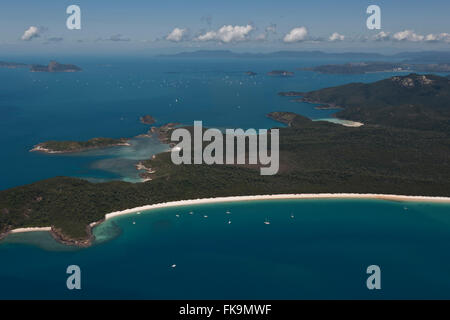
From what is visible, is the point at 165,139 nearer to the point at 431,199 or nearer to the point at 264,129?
the point at 264,129

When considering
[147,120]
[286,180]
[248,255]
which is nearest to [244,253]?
[248,255]

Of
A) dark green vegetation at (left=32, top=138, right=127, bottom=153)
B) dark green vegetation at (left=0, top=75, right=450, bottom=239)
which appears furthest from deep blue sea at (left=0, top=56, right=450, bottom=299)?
dark green vegetation at (left=32, top=138, right=127, bottom=153)

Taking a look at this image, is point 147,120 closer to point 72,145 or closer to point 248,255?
point 72,145

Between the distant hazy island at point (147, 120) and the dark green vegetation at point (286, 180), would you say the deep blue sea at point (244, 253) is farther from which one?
the distant hazy island at point (147, 120)

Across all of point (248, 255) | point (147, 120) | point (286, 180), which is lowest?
point (248, 255)

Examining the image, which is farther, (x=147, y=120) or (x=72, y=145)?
(x=147, y=120)
